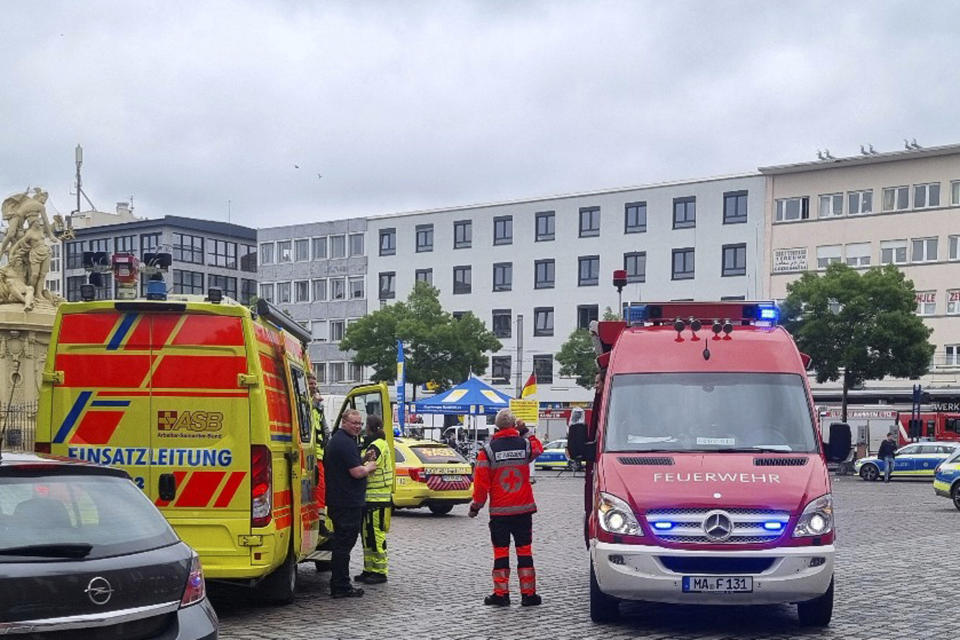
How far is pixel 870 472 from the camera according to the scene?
48094mm

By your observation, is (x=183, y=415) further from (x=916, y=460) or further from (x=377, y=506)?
(x=916, y=460)

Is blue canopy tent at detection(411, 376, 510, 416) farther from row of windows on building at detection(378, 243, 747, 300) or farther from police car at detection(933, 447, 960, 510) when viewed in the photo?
row of windows on building at detection(378, 243, 747, 300)

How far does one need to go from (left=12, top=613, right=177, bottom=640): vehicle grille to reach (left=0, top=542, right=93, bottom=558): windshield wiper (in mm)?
351

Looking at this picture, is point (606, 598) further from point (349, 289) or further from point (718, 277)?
point (349, 289)

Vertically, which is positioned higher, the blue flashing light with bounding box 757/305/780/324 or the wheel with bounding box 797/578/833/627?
the blue flashing light with bounding box 757/305/780/324

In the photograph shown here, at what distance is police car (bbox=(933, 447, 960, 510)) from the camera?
2883 centimetres

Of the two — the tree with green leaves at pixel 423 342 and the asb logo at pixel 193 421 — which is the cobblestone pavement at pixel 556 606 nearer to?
the asb logo at pixel 193 421

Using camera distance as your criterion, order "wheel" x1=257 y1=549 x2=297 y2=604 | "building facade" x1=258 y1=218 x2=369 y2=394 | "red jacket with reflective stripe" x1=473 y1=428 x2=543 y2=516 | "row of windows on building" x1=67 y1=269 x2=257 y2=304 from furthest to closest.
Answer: "row of windows on building" x1=67 y1=269 x2=257 y2=304, "building facade" x1=258 y1=218 x2=369 y2=394, "red jacket with reflective stripe" x1=473 y1=428 x2=543 y2=516, "wheel" x1=257 y1=549 x2=297 y2=604

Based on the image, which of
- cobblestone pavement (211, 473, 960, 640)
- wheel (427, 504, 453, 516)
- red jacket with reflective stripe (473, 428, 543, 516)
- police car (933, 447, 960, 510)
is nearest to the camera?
cobblestone pavement (211, 473, 960, 640)

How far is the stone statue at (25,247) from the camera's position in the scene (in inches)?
1252

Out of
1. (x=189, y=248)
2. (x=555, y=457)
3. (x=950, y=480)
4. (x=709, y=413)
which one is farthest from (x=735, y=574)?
(x=189, y=248)

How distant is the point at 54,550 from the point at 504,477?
21.1 ft

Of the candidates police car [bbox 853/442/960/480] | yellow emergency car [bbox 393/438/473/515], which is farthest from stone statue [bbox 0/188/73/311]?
police car [bbox 853/442/960/480]

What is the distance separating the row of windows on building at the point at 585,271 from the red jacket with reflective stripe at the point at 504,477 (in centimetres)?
6254
